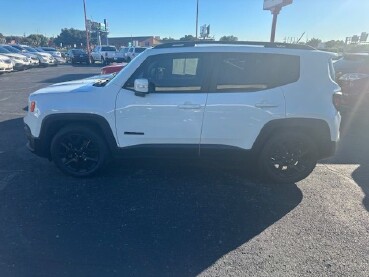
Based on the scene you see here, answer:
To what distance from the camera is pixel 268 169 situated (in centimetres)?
391

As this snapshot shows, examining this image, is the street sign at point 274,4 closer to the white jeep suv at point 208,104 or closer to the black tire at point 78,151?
the white jeep suv at point 208,104

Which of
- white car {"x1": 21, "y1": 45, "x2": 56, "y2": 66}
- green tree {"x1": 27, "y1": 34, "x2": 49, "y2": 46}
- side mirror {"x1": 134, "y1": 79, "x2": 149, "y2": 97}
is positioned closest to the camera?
side mirror {"x1": 134, "y1": 79, "x2": 149, "y2": 97}

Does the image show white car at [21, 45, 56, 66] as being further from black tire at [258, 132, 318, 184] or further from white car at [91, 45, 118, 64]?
black tire at [258, 132, 318, 184]

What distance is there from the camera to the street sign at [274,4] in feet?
27.5

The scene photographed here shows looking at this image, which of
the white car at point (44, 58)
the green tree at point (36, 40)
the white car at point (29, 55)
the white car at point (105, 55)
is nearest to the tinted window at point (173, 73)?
the white car at point (29, 55)

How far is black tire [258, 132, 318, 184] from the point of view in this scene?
379 centimetres

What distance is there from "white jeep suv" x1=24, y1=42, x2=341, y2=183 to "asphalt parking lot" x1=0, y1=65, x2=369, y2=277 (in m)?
0.52

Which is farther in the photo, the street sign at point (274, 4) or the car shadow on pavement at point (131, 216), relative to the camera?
the street sign at point (274, 4)

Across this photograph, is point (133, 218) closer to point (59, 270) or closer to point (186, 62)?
point (59, 270)

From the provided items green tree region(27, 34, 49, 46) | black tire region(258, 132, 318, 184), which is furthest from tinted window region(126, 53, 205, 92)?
green tree region(27, 34, 49, 46)

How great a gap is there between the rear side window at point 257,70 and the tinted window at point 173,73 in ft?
1.04

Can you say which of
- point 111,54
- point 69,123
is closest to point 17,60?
point 111,54

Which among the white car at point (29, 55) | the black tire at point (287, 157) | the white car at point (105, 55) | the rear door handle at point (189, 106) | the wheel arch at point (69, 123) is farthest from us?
the white car at point (105, 55)

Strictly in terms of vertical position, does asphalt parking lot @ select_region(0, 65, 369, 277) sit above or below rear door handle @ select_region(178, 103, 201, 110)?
below
